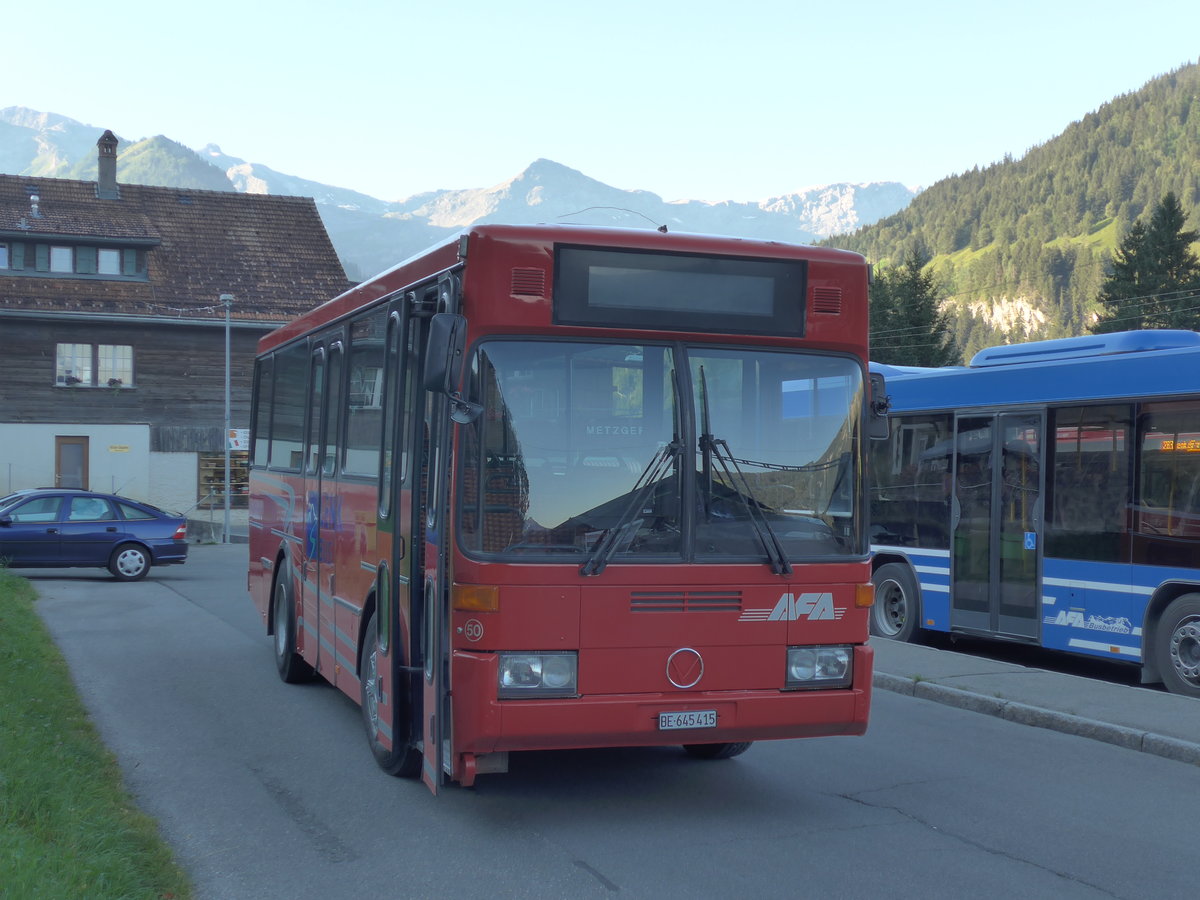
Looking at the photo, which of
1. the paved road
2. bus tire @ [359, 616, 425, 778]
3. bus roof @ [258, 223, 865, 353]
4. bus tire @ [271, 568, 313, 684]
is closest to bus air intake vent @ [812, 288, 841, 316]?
bus roof @ [258, 223, 865, 353]

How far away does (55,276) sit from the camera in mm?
44844

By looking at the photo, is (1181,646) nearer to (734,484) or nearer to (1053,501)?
(1053,501)

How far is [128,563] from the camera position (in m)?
23.5

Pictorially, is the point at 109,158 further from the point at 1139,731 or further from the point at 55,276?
the point at 1139,731

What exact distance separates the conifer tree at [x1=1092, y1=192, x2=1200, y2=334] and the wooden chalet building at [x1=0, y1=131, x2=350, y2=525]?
47621mm

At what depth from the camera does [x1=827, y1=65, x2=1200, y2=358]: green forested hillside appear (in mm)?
135125

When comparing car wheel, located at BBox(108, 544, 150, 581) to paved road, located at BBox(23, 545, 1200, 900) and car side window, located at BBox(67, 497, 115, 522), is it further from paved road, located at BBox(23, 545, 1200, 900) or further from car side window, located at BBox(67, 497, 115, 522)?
paved road, located at BBox(23, 545, 1200, 900)

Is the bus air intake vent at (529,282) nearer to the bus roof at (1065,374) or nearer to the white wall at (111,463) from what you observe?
the bus roof at (1065,374)

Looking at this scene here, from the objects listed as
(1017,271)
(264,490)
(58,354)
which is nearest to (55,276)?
(58,354)

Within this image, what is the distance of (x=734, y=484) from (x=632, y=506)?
540 millimetres

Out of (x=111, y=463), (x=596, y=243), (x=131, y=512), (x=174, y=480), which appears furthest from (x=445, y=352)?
(x=174, y=480)

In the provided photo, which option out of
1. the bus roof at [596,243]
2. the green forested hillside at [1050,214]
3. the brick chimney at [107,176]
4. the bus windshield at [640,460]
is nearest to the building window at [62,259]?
the brick chimney at [107,176]

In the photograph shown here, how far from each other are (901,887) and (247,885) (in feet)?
9.29

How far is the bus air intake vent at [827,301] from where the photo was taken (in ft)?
22.8
